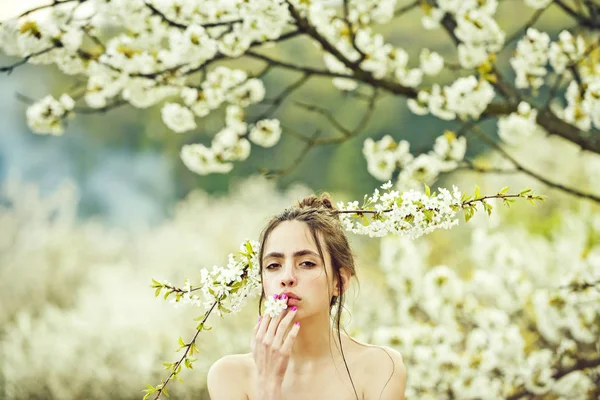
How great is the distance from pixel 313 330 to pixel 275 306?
0.18 m

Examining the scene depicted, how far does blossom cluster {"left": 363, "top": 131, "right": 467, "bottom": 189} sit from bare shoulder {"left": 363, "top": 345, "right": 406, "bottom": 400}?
109cm

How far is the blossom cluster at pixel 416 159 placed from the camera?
2.60 m

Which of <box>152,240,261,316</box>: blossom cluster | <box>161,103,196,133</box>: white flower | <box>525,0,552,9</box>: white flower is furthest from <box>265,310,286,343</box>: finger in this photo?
<box>525,0,552,9</box>: white flower

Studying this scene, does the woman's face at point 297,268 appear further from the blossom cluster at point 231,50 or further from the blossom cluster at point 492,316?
the blossom cluster at point 492,316

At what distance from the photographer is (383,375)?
1.53 m

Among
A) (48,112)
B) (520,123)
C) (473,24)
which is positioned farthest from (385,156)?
(48,112)

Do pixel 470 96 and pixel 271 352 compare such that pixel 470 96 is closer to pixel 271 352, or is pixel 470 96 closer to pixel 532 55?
pixel 532 55

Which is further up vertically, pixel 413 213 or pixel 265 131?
pixel 413 213

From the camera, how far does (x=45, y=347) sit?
392 centimetres

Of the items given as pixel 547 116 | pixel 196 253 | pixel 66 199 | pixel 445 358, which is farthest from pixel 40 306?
pixel 547 116

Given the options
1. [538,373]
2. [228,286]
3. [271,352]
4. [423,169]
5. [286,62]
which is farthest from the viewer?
[538,373]

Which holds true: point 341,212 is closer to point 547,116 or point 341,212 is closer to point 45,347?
point 547,116

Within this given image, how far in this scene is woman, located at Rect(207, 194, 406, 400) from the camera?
1.45 m

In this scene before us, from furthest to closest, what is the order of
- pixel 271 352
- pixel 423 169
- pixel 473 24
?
pixel 423 169 < pixel 473 24 < pixel 271 352
